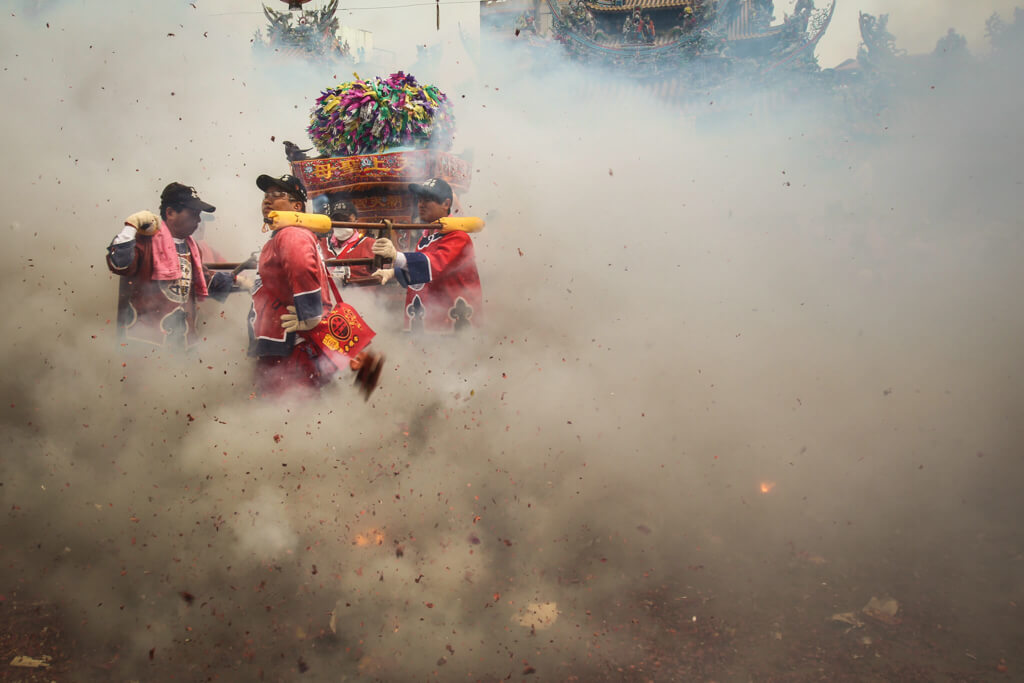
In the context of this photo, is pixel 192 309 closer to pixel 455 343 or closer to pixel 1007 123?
pixel 455 343

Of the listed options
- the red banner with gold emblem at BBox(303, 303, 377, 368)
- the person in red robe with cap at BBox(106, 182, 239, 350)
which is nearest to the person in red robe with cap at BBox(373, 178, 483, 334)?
the red banner with gold emblem at BBox(303, 303, 377, 368)

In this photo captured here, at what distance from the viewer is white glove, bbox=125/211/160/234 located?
13.8ft

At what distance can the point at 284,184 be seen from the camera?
4.22 metres

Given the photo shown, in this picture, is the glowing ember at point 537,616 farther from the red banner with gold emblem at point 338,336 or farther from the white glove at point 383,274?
the white glove at point 383,274

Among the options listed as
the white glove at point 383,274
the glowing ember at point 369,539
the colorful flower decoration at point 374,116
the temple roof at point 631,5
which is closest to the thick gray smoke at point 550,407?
the glowing ember at point 369,539

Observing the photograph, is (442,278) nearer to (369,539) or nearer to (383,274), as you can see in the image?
(383,274)

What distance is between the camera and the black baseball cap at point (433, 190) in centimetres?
475

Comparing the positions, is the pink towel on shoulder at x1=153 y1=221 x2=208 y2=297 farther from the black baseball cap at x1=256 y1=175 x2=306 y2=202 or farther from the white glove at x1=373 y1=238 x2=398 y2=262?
the white glove at x1=373 y1=238 x2=398 y2=262

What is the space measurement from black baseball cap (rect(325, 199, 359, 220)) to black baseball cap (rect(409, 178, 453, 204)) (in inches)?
22.6

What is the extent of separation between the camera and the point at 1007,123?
596cm

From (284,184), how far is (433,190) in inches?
37.9

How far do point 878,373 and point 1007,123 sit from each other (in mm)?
2324

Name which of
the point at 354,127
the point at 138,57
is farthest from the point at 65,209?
the point at 354,127

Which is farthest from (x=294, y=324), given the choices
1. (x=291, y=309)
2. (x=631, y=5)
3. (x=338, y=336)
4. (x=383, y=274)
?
(x=631, y=5)
